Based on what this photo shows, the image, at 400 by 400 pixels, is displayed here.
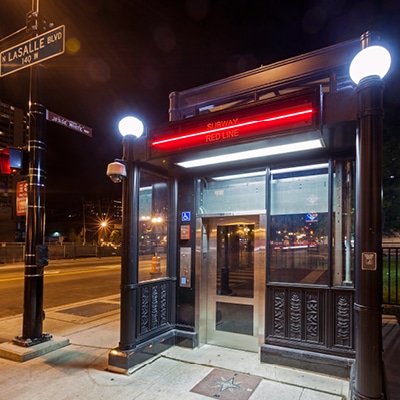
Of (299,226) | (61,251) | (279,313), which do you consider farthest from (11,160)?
(61,251)

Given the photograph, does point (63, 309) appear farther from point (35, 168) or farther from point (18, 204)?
point (35, 168)

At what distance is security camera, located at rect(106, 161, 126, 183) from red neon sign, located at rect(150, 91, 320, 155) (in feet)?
1.87

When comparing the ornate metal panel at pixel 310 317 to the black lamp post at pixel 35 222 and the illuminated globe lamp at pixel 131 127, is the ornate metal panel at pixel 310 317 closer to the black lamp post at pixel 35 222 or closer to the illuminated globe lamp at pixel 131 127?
the illuminated globe lamp at pixel 131 127

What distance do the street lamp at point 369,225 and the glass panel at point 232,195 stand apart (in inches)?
91.7

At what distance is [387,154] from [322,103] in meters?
11.3

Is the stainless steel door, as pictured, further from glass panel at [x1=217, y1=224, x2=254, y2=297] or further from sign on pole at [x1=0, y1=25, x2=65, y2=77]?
sign on pole at [x1=0, y1=25, x2=65, y2=77]

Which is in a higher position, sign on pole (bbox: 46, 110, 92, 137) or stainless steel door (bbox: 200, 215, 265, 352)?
sign on pole (bbox: 46, 110, 92, 137)

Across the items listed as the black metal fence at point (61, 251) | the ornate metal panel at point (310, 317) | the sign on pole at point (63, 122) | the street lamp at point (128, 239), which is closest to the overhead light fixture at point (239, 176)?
the street lamp at point (128, 239)

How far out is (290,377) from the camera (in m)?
4.69

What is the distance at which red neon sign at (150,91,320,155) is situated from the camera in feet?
13.4

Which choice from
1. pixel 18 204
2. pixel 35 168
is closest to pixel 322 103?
pixel 35 168

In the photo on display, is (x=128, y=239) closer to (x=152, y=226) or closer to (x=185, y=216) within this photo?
(x=152, y=226)

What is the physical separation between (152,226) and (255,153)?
2283 mm

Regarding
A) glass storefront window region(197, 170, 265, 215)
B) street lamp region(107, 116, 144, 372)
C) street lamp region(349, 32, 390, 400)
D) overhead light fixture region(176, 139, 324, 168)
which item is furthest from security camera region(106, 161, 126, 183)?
street lamp region(349, 32, 390, 400)
